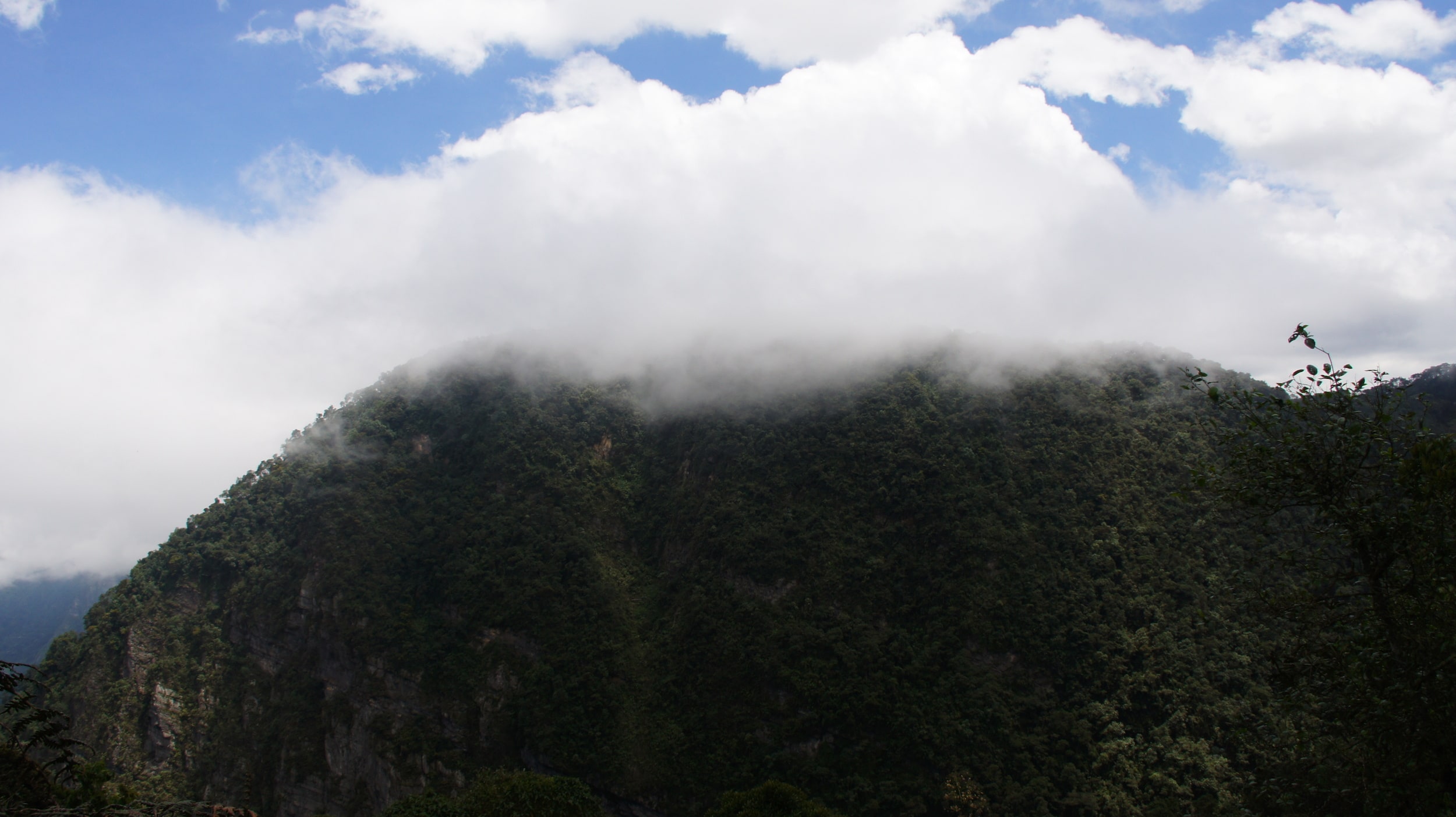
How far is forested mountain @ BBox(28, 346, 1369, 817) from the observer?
56.3 meters

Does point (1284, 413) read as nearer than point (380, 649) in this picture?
Yes

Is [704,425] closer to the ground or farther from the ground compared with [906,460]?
farther from the ground

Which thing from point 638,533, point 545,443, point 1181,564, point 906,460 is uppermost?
point 545,443

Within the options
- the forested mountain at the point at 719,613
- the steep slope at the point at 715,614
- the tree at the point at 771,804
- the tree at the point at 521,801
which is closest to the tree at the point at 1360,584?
the tree at the point at 771,804

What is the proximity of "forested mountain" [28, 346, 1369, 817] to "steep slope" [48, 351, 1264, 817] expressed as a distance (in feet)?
0.91

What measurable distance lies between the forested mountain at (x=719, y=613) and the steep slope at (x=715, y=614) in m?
0.28

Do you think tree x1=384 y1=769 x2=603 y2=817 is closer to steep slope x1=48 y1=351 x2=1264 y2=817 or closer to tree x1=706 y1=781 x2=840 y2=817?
tree x1=706 y1=781 x2=840 y2=817

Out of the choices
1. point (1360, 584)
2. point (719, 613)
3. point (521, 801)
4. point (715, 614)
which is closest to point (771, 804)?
point (521, 801)

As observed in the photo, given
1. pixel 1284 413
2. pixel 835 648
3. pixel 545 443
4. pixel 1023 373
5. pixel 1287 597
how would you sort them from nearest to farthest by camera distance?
pixel 1287 597
pixel 1284 413
pixel 835 648
pixel 1023 373
pixel 545 443

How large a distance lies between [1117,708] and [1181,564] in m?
13.1

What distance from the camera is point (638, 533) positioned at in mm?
85250

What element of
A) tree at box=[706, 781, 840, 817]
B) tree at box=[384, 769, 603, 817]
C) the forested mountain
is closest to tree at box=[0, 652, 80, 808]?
tree at box=[384, 769, 603, 817]

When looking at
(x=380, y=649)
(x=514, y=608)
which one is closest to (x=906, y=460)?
(x=514, y=608)

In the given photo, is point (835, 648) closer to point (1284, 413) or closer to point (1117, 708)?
point (1117, 708)
